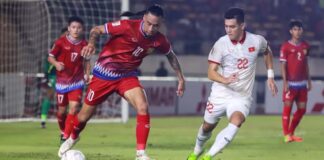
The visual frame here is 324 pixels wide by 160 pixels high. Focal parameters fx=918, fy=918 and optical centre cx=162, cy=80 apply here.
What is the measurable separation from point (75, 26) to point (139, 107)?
4.09 metres

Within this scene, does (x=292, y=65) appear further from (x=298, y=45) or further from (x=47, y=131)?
(x=47, y=131)

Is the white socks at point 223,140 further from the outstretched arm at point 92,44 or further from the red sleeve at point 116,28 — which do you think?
the red sleeve at point 116,28

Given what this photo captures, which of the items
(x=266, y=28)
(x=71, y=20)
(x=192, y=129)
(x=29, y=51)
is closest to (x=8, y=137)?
(x=71, y=20)

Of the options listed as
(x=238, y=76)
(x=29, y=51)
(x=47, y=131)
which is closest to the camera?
(x=238, y=76)

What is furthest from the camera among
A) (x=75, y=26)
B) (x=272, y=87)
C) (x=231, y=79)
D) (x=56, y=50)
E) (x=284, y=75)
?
(x=284, y=75)

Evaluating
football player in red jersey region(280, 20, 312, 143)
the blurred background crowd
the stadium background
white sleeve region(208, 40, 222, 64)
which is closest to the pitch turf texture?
the stadium background

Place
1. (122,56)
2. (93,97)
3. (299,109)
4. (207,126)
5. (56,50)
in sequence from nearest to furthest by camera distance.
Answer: (207,126) → (122,56) → (93,97) → (56,50) → (299,109)

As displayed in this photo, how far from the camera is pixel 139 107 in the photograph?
12016 mm

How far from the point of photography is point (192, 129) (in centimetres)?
2222

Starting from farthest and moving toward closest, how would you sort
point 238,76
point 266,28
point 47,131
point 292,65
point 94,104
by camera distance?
point 266,28 < point 47,131 < point 292,65 < point 94,104 < point 238,76

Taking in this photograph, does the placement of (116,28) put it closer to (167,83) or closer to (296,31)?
(296,31)

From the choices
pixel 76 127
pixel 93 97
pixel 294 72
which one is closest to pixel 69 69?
pixel 76 127

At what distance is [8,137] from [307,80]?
238 inches

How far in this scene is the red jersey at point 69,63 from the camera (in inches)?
635
